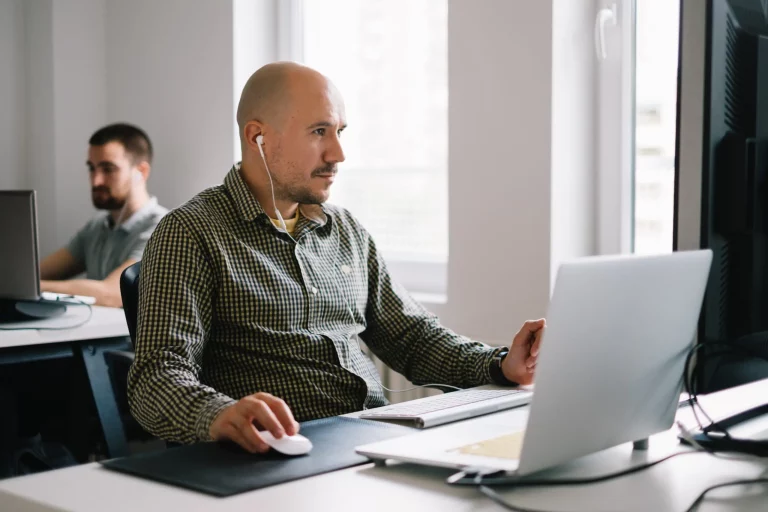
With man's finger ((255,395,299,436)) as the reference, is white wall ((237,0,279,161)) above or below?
above

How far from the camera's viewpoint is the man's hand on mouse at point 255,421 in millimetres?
1079

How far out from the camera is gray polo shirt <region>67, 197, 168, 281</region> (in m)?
3.36

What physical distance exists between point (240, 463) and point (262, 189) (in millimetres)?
805

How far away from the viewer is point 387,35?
3.25m

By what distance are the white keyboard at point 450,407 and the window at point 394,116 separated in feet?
5.56

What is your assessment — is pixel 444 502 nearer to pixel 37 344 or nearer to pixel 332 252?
pixel 332 252

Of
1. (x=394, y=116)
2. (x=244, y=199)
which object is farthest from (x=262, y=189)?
(x=394, y=116)

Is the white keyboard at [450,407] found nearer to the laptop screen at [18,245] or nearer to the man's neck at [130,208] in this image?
the laptop screen at [18,245]

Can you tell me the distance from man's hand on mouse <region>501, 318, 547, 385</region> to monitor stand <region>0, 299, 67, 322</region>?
1391mm

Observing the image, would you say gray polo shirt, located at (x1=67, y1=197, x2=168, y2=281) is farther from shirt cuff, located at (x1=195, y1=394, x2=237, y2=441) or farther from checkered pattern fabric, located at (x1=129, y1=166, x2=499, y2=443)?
shirt cuff, located at (x1=195, y1=394, x2=237, y2=441)

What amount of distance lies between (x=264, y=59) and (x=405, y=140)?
725 millimetres

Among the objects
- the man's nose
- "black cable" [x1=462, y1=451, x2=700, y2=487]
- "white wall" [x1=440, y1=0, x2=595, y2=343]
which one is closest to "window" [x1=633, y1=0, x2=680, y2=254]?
"white wall" [x1=440, y1=0, x2=595, y2=343]

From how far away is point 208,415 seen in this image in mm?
1206

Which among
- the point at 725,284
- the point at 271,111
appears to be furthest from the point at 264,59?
the point at 725,284
